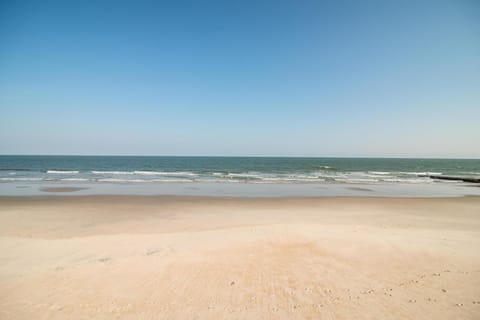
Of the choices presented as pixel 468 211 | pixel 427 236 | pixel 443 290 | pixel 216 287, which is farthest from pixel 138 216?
pixel 468 211

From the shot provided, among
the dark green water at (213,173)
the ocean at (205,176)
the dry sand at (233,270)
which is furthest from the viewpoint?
the dark green water at (213,173)

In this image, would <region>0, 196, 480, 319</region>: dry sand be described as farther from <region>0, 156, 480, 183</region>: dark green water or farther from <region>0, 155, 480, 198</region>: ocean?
<region>0, 156, 480, 183</region>: dark green water

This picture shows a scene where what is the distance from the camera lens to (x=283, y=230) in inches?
297

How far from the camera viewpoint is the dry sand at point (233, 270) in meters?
3.54

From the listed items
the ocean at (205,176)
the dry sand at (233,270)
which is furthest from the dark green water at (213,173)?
the dry sand at (233,270)

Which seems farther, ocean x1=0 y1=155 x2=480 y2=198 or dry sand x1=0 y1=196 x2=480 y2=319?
ocean x1=0 y1=155 x2=480 y2=198

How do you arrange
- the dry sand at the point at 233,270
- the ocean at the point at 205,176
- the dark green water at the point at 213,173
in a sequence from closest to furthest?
the dry sand at the point at 233,270 < the ocean at the point at 205,176 < the dark green water at the point at 213,173

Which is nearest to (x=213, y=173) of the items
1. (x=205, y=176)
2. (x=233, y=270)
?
(x=205, y=176)

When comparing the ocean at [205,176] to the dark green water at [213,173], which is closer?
the ocean at [205,176]

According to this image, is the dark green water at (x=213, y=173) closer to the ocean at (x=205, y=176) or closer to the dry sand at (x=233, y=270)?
the ocean at (x=205, y=176)

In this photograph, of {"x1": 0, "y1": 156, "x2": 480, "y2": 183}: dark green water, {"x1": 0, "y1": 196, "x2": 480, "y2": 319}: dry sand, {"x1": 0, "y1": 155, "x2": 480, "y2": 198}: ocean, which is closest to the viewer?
{"x1": 0, "y1": 196, "x2": 480, "y2": 319}: dry sand

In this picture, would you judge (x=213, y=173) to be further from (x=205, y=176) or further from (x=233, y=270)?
(x=233, y=270)

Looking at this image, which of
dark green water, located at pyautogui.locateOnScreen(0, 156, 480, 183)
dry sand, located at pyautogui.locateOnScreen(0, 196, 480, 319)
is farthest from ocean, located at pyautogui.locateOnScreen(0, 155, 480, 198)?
dry sand, located at pyautogui.locateOnScreen(0, 196, 480, 319)

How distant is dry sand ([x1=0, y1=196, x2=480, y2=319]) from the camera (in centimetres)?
354
